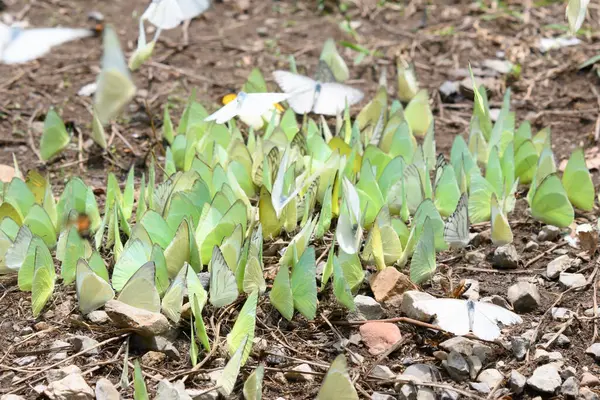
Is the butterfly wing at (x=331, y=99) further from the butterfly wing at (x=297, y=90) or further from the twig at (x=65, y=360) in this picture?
the twig at (x=65, y=360)

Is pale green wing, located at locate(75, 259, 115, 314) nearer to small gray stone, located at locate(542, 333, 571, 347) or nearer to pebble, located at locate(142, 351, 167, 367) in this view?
pebble, located at locate(142, 351, 167, 367)

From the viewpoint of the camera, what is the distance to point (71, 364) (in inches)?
68.5

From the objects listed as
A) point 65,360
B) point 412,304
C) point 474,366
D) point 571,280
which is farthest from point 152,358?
point 571,280

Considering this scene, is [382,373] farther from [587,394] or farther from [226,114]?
[226,114]

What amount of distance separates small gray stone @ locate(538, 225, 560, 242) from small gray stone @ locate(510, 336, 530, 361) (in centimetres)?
55

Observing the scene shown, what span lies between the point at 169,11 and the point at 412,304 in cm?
117

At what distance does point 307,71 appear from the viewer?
11.3ft

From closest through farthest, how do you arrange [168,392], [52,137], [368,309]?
[168,392]
[368,309]
[52,137]

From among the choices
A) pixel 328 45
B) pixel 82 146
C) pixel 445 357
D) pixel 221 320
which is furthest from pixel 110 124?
pixel 445 357

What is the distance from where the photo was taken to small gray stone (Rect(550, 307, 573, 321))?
1891 mm

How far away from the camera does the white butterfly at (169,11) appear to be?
2295 mm

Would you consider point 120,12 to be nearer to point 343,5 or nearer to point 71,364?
point 343,5

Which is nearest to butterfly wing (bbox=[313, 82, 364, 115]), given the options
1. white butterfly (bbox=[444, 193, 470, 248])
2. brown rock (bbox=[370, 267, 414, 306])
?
white butterfly (bbox=[444, 193, 470, 248])

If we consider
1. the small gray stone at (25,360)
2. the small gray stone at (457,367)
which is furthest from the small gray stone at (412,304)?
the small gray stone at (25,360)
